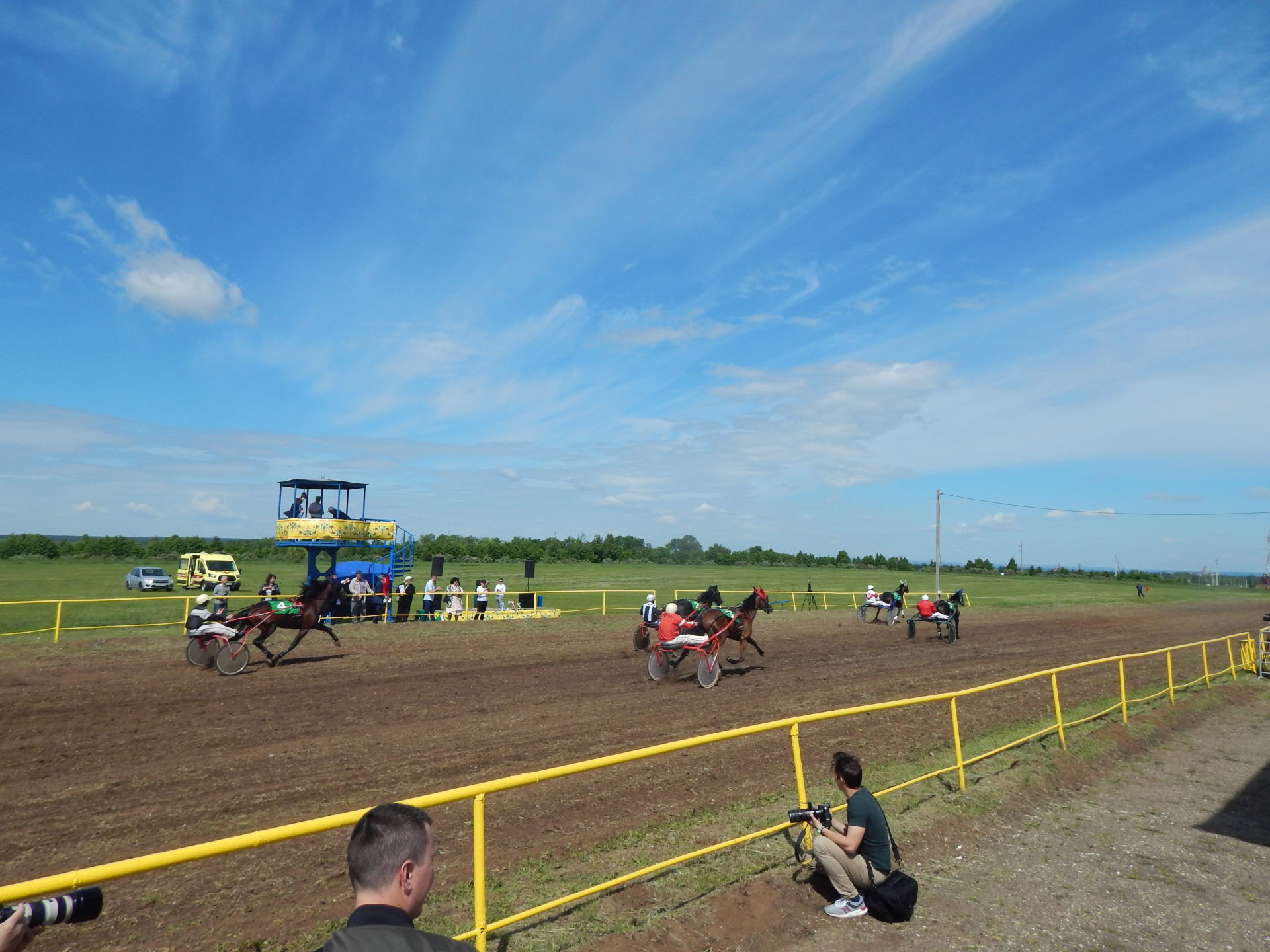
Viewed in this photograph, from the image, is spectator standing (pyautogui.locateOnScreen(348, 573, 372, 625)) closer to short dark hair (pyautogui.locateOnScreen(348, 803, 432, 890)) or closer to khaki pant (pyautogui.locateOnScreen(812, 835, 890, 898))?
khaki pant (pyautogui.locateOnScreen(812, 835, 890, 898))

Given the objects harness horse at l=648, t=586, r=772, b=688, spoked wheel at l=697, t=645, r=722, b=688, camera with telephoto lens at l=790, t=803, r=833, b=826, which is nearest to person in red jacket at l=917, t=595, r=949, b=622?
harness horse at l=648, t=586, r=772, b=688

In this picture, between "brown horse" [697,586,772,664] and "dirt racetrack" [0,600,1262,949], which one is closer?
"dirt racetrack" [0,600,1262,949]

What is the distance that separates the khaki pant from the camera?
555 cm

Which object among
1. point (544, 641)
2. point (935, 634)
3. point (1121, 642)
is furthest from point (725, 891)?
point (1121, 642)

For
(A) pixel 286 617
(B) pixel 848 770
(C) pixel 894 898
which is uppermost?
(A) pixel 286 617

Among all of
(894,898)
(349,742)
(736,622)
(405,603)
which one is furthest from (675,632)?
(405,603)

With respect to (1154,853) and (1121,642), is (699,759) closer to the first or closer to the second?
(1154,853)

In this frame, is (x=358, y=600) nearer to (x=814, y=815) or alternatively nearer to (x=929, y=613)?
(x=929, y=613)

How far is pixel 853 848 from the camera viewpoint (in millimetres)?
5574

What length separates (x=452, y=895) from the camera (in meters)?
5.50

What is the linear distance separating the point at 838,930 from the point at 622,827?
2296mm

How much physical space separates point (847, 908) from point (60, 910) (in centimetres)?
511

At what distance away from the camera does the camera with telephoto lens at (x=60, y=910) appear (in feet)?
6.84

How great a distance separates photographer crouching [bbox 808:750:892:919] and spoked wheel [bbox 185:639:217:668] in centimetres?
1309
